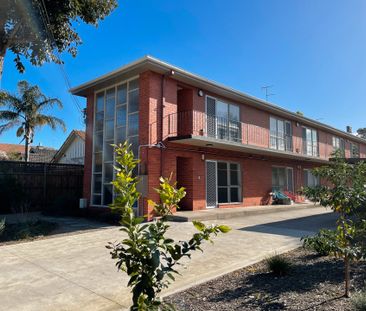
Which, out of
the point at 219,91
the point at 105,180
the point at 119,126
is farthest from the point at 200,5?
the point at 105,180

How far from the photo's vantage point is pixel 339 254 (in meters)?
3.95

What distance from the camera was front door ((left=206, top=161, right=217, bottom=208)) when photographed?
1459cm

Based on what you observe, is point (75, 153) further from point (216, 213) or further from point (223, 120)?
point (216, 213)

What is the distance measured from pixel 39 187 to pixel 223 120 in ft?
33.2

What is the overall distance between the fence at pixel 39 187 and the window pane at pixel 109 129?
371cm

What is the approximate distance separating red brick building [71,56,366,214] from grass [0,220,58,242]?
Answer: 3425mm

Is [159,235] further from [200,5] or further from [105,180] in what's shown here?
[105,180]

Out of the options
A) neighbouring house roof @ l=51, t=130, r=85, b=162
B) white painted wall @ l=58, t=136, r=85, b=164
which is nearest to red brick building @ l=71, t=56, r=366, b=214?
white painted wall @ l=58, t=136, r=85, b=164

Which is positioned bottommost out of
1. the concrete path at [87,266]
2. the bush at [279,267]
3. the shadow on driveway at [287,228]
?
the concrete path at [87,266]

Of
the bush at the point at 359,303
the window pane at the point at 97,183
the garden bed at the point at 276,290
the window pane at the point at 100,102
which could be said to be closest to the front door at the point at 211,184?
the window pane at the point at 97,183

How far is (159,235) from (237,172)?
14.2m

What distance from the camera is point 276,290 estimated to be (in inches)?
168

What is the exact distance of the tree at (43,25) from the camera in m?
9.91

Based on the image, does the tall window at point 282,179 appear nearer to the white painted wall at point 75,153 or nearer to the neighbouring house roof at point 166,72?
the neighbouring house roof at point 166,72
